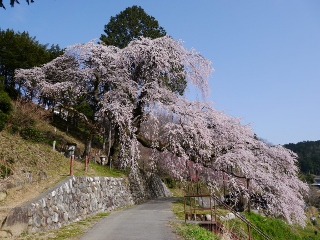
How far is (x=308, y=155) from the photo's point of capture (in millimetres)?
118688

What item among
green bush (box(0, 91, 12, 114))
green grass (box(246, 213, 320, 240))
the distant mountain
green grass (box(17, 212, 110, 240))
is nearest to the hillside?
green bush (box(0, 91, 12, 114))

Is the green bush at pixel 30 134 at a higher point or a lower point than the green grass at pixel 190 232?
higher

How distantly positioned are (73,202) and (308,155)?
123704 mm

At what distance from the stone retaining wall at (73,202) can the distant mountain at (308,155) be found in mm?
93416

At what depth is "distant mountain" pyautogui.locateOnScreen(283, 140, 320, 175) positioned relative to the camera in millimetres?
105225

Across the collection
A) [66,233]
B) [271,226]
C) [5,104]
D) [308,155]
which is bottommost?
[271,226]

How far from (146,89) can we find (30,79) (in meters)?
7.28

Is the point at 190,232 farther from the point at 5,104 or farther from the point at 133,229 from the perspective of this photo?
the point at 5,104

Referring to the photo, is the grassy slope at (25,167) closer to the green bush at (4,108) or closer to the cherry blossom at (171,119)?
the green bush at (4,108)

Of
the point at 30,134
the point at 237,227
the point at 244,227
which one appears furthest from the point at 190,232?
the point at 30,134

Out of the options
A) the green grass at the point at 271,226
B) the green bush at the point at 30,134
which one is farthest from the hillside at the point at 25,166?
the green grass at the point at 271,226

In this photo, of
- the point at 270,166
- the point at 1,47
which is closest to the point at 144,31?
the point at 1,47

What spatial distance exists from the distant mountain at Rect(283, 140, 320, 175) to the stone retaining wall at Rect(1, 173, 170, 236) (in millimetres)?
93416

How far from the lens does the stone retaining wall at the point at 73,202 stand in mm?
7842
